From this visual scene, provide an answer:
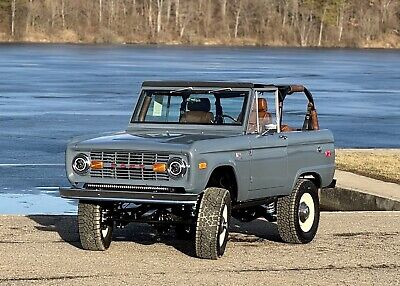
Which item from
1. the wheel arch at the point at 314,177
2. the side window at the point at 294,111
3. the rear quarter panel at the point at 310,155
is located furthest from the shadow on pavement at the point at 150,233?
the side window at the point at 294,111

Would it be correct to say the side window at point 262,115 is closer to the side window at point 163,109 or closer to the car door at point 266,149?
the car door at point 266,149

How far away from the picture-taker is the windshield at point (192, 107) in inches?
517

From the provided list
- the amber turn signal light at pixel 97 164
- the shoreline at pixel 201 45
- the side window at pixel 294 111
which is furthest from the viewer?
the shoreline at pixel 201 45

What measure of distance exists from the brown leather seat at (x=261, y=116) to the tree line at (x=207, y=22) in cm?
11196

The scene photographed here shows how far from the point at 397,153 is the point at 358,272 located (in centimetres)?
1302

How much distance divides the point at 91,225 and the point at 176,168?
1.28 m

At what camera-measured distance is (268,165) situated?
42.4 ft

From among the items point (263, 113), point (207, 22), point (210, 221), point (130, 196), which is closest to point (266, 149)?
point (263, 113)

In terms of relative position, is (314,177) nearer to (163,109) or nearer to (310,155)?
(310,155)

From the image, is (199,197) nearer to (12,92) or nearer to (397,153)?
(397,153)

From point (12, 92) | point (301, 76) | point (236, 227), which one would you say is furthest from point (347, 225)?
point (301, 76)

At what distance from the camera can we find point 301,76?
64500mm

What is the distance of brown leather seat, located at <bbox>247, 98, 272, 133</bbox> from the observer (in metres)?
13.1

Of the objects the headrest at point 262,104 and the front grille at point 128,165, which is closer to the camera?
the front grille at point 128,165
